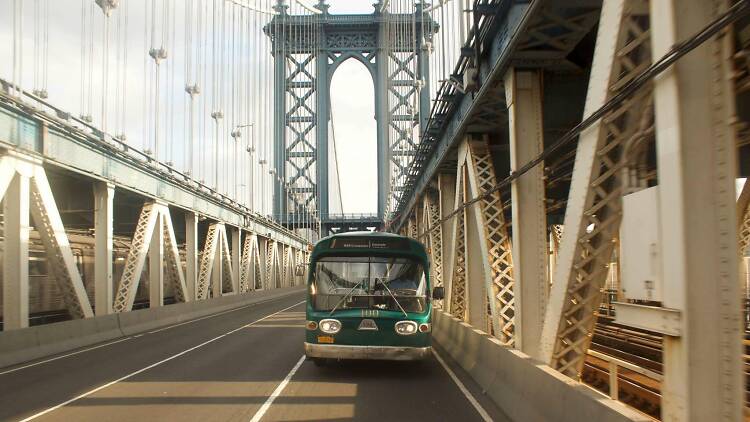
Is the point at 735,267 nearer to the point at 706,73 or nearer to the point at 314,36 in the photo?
the point at 706,73

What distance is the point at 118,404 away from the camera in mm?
8578

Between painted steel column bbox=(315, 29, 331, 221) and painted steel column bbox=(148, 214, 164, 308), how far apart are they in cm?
7613

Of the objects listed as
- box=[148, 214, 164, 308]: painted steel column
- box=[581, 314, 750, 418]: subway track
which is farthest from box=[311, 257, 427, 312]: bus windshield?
box=[148, 214, 164, 308]: painted steel column

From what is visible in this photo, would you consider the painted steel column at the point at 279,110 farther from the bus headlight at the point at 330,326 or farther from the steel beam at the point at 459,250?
the bus headlight at the point at 330,326

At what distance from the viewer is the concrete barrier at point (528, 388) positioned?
528 cm

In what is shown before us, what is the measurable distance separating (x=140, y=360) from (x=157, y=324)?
9.51m

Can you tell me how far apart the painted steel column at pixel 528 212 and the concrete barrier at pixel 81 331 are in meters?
10.0

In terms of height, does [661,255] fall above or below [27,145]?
below

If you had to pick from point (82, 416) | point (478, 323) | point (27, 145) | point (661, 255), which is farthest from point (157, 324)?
point (661, 255)

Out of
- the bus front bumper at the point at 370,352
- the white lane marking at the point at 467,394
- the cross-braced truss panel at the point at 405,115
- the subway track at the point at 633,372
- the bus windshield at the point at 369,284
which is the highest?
the cross-braced truss panel at the point at 405,115

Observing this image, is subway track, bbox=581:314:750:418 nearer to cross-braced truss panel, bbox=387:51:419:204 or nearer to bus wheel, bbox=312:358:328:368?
bus wheel, bbox=312:358:328:368

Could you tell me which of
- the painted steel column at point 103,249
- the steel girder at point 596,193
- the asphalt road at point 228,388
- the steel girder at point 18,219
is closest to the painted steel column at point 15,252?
the steel girder at point 18,219

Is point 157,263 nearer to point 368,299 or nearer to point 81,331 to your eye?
point 81,331

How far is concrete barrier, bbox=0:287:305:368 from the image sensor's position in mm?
13367
